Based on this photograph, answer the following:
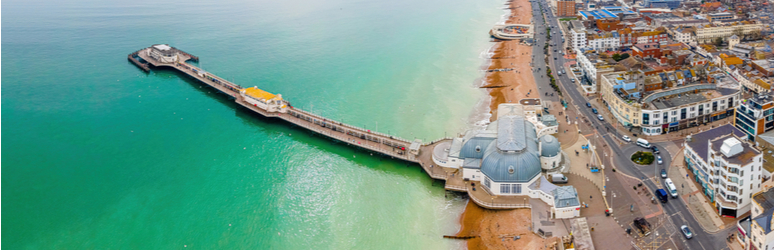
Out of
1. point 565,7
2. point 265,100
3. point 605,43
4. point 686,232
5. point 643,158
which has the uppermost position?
point 565,7

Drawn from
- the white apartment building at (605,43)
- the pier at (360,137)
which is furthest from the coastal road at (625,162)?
the pier at (360,137)

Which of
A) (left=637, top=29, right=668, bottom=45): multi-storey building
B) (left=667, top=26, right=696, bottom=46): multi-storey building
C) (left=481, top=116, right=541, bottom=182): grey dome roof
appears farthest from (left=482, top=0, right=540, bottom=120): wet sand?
(left=667, top=26, right=696, bottom=46): multi-storey building

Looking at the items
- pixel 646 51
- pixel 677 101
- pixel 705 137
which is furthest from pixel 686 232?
pixel 646 51

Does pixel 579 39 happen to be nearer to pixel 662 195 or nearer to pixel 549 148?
pixel 549 148

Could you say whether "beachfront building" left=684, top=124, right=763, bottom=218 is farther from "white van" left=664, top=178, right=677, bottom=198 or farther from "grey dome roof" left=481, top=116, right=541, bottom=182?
"grey dome roof" left=481, top=116, right=541, bottom=182

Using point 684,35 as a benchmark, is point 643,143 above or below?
below

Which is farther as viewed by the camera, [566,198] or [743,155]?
[566,198]

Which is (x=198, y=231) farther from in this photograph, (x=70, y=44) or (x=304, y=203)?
(x=70, y=44)
